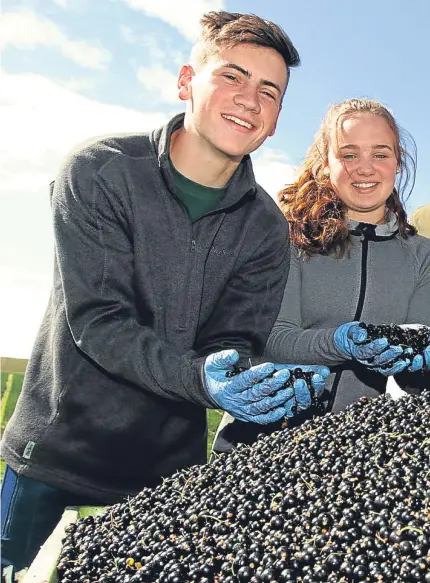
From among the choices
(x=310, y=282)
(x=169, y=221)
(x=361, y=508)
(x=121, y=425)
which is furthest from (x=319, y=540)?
(x=310, y=282)

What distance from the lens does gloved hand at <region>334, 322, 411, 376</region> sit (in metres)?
2.27

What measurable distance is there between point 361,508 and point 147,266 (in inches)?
43.5

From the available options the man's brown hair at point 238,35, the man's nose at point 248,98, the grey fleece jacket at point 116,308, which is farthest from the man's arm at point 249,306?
the man's brown hair at point 238,35

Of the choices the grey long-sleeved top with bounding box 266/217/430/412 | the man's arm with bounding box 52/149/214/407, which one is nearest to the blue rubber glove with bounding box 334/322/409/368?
the grey long-sleeved top with bounding box 266/217/430/412

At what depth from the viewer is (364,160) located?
2.76m

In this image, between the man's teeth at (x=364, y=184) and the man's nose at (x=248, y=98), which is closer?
the man's nose at (x=248, y=98)

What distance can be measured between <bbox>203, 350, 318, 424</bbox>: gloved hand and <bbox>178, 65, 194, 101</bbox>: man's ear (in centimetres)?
102

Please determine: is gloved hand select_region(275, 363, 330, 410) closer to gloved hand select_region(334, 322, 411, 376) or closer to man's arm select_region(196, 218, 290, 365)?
gloved hand select_region(334, 322, 411, 376)

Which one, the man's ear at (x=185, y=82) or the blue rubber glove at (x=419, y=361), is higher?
the man's ear at (x=185, y=82)

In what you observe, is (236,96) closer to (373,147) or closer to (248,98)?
(248,98)

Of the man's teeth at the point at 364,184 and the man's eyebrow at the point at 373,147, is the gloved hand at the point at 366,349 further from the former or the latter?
the man's eyebrow at the point at 373,147

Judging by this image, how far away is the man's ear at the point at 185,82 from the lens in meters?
2.34

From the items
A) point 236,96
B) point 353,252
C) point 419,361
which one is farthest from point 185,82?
point 419,361

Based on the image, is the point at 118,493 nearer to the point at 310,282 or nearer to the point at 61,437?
the point at 61,437
